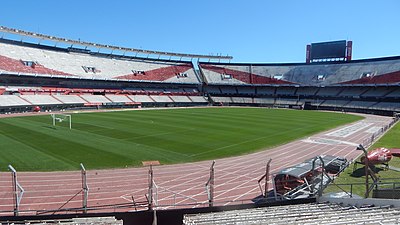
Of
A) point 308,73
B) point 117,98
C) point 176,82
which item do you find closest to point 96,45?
point 117,98

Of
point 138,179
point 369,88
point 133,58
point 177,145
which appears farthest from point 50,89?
point 369,88

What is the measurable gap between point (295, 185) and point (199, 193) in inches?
178

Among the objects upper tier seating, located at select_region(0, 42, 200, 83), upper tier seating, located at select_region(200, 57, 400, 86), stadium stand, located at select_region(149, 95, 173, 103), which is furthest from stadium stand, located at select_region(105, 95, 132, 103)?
upper tier seating, located at select_region(200, 57, 400, 86)

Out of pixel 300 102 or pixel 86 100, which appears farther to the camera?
pixel 300 102

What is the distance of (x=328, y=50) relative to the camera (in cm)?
8544

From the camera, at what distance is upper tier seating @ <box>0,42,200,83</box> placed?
203ft

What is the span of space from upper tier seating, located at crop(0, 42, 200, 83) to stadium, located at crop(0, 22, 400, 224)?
412mm

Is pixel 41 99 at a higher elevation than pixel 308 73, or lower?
lower

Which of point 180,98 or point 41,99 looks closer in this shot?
point 41,99

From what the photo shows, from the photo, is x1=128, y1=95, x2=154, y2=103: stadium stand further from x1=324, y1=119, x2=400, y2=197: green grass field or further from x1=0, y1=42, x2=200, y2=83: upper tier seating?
x1=324, y1=119, x2=400, y2=197: green grass field

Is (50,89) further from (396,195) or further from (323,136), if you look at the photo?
(396,195)

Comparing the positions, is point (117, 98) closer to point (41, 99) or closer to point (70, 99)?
point (70, 99)

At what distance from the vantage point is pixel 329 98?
260 ft

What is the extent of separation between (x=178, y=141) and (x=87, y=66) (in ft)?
192
